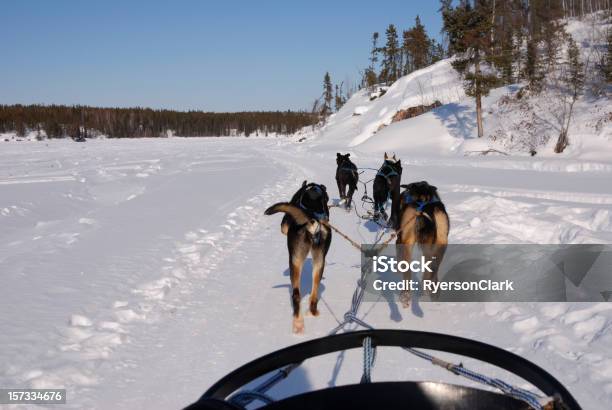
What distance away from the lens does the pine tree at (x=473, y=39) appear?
80.9 ft

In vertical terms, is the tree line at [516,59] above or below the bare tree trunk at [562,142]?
above

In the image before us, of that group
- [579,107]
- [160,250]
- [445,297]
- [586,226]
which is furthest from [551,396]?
[579,107]

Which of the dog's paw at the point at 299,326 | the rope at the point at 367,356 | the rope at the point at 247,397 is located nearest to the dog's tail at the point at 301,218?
the dog's paw at the point at 299,326

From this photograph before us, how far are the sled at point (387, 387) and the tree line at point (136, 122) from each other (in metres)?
89.9

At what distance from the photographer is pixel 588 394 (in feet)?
9.45

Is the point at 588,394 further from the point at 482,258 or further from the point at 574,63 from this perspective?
the point at 574,63

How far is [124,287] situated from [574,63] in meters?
23.9

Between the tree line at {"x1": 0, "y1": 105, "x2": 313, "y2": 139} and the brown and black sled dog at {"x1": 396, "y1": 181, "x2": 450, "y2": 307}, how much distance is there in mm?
86675

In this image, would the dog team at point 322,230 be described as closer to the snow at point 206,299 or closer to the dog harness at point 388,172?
the snow at point 206,299

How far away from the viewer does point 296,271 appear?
4.27 meters

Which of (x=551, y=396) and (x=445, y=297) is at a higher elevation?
(x=551, y=396)

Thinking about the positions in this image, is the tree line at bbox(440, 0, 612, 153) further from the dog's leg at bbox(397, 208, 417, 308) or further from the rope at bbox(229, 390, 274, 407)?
the rope at bbox(229, 390, 274, 407)

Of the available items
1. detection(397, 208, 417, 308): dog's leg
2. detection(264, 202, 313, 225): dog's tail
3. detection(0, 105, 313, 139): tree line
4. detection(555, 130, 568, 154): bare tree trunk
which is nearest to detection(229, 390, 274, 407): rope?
detection(264, 202, 313, 225): dog's tail

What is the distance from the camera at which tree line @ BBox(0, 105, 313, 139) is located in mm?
84812
